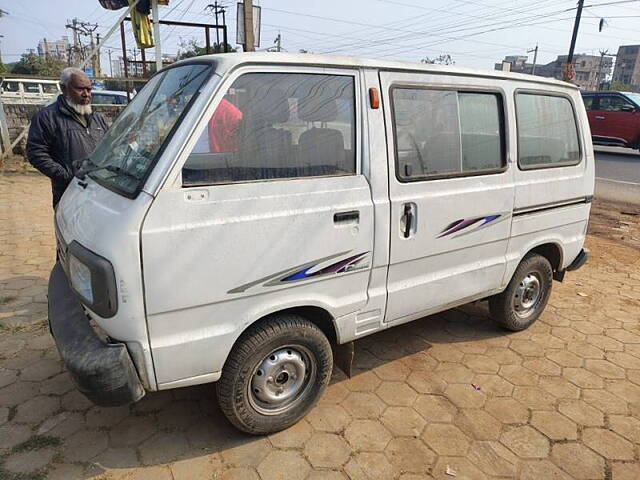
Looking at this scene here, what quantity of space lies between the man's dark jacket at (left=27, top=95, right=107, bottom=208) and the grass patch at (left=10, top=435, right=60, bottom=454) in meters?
1.98

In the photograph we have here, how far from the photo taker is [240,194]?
207 cm

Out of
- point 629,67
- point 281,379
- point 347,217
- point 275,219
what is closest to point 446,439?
point 281,379

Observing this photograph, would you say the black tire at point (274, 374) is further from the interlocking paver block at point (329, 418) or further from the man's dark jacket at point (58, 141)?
the man's dark jacket at point (58, 141)

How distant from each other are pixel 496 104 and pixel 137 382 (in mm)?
Result: 2799

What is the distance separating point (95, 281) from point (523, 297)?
3.21 m

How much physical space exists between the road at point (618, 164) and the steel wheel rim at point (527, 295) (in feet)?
28.9

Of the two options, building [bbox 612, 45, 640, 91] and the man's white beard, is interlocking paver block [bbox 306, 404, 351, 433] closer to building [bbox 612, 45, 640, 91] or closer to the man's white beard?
the man's white beard

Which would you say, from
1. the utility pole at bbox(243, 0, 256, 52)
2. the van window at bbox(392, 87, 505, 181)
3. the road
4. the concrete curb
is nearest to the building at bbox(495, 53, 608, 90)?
the road

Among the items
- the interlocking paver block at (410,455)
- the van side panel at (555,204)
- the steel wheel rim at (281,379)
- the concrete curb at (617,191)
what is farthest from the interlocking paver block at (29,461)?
the concrete curb at (617,191)

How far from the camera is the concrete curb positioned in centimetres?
874

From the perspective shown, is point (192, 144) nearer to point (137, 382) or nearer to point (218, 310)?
point (218, 310)

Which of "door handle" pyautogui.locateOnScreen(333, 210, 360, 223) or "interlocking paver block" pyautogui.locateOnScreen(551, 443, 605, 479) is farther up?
"door handle" pyautogui.locateOnScreen(333, 210, 360, 223)

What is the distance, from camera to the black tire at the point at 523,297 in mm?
3504

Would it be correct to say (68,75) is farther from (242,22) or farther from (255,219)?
(242,22)
